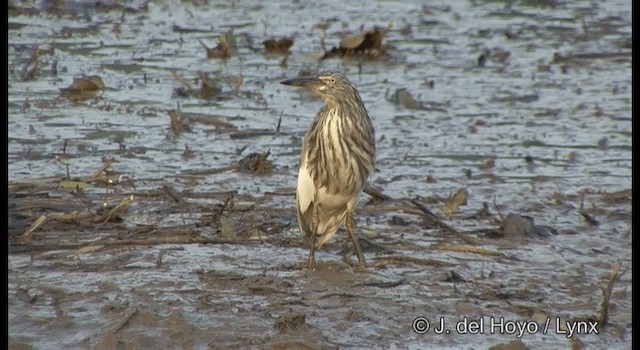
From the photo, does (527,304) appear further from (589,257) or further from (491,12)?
(491,12)

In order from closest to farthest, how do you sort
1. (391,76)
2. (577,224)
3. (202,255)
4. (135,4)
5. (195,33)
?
(202,255) → (577,224) → (391,76) → (195,33) → (135,4)

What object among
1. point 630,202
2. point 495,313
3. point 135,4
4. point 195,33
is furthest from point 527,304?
point 135,4

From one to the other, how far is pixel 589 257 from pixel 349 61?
5607 millimetres

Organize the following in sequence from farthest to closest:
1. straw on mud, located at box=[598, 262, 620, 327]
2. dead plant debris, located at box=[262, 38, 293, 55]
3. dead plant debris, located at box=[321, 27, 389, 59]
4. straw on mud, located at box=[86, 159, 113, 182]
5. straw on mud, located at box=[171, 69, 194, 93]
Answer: dead plant debris, located at box=[262, 38, 293, 55] < dead plant debris, located at box=[321, 27, 389, 59] < straw on mud, located at box=[171, 69, 194, 93] < straw on mud, located at box=[86, 159, 113, 182] < straw on mud, located at box=[598, 262, 620, 327]

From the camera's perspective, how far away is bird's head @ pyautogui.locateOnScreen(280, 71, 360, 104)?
25.1ft

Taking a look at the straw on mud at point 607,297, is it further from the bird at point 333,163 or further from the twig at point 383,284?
the bird at point 333,163

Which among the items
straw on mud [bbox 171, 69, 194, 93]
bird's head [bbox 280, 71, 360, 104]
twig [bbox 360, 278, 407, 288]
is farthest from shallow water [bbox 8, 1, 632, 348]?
bird's head [bbox 280, 71, 360, 104]

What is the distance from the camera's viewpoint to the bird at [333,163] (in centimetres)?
754

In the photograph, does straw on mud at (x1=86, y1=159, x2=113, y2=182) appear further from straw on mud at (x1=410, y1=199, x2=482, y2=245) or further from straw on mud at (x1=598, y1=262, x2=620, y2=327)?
straw on mud at (x1=598, y1=262, x2=620, y2=327)

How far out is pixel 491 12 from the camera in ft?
52.5

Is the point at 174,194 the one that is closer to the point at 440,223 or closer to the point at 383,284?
the point at 440,223

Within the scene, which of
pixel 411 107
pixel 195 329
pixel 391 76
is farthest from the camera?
pixel 391 76

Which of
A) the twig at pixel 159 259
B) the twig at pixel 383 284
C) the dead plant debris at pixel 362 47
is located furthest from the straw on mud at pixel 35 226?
the dead plant debris at pixel 362 47

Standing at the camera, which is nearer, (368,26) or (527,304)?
(527,304)
